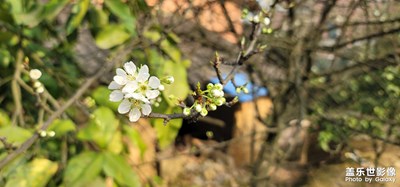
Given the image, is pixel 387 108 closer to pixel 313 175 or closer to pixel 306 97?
pixel 306 97

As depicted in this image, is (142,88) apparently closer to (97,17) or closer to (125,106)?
(125,106)

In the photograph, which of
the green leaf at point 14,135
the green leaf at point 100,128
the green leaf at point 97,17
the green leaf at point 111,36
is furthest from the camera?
the green leaf at point 97,17

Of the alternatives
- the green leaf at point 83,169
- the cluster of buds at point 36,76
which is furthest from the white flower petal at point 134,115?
the green leaf at point 83,169

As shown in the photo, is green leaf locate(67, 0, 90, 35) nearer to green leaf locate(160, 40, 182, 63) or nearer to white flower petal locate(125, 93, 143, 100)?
green leaf locate(160, 40, 182, 63)

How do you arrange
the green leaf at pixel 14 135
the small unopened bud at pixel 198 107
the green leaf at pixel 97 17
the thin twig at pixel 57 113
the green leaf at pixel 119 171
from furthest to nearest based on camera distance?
the green leaf at pixel 97 17 < the green leaf at pixel 119 171 < the green leaf at pixel 14 135 < the thin twig at pixel 57 113 < the small unopened bud at pixel 198 107

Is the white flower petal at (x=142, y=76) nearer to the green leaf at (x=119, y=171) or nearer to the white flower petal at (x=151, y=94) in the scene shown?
the white flower petal at (x=151, y=94)

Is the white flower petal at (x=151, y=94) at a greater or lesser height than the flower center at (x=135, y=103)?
greater

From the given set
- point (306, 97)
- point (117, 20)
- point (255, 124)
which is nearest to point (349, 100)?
point (306, 97)

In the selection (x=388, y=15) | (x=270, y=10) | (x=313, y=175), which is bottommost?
(x=313, y=175)
